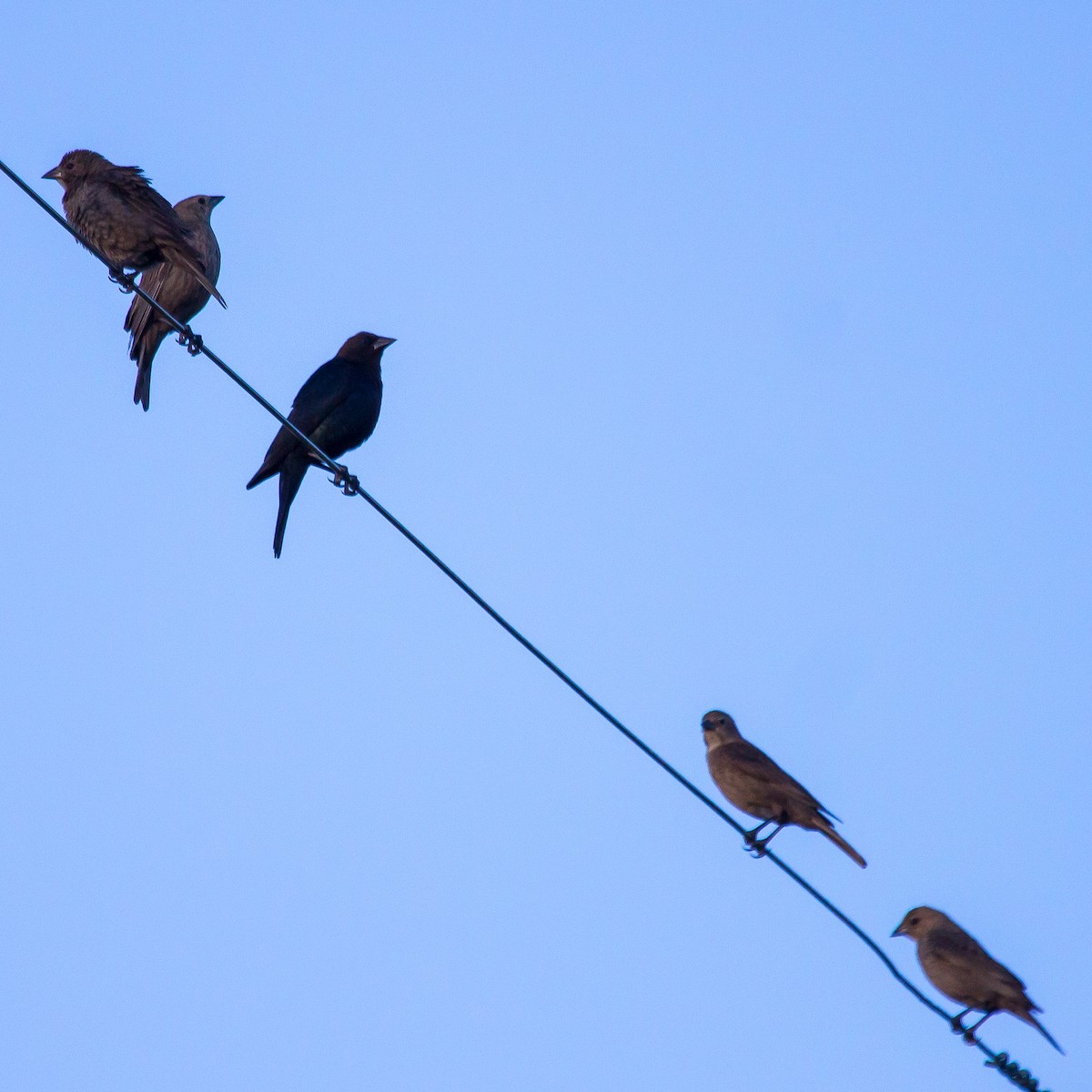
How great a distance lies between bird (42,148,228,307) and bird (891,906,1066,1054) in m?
4.89

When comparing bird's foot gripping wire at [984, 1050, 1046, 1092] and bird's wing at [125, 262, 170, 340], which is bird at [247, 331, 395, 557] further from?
bird's foot gripping wire at [984, 1050, 1046, 1092]

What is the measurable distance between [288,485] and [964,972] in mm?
4051

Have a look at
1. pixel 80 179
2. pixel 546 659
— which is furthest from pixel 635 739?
pixel 80 179

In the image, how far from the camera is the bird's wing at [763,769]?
26.2 ft

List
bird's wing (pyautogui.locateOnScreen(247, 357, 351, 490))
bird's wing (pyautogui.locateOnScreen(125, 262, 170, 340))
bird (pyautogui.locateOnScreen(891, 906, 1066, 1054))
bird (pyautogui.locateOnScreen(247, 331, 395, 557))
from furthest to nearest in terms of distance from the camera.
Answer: bird's wing (pyautogui.locateOnScreen(125, 262, 170, 340)), bird's wing (pyautogui.locateOnScreen(247, 357, 351, 490)), bird (pyautogui.locateOnScreen(247, 331, 395, 557)), bird (pyautogui.locateOnScreen(891, 906, 1066, 1054))

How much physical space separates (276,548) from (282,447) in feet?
1.68

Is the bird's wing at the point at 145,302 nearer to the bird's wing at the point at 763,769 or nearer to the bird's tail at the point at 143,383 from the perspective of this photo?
the bird's tail at the point at 143,383

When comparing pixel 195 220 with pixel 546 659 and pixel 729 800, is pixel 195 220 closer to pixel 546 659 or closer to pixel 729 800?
pixel 729 800

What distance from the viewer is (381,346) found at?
9.45 metres

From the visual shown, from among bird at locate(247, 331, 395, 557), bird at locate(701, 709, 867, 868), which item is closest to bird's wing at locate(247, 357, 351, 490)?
bird at locate(247, 331, 395, 557)

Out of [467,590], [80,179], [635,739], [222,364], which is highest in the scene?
[80,179]

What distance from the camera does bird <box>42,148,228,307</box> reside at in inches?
352

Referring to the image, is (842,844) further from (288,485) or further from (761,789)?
(288,485)

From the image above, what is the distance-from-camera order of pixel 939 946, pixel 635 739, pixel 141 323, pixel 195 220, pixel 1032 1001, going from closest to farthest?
pixel 635 739 < pixel 1032 1001 < pixel 939 946 < pixel 141 323 < pixel 195 220
